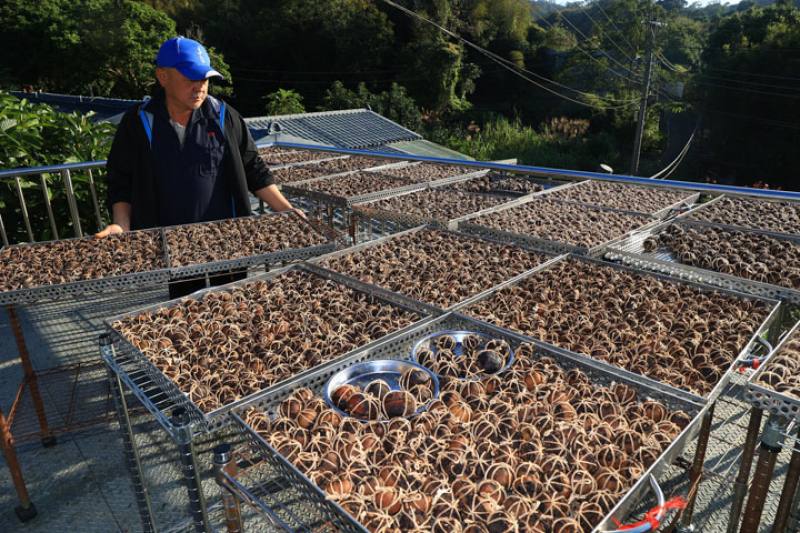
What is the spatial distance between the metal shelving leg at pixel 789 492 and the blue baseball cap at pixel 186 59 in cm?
336

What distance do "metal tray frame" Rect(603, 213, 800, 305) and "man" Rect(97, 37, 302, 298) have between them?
8.85 feet

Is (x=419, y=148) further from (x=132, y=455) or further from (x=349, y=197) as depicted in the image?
(x=132, y=455)

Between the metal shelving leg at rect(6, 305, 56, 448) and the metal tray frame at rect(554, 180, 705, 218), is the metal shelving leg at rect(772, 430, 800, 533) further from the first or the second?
the metal shelving leg at rect(6, 305, 56, 448)

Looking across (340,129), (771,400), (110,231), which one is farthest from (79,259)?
(340,129)

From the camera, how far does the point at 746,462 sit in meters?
2.27

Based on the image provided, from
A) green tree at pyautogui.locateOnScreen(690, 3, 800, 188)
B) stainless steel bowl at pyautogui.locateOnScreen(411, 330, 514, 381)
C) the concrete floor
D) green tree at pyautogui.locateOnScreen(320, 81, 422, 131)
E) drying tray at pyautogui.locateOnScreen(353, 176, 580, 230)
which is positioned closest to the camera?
stainless steel bowl at pyautogui.locateOnScreen(411, 330, 514, 381)

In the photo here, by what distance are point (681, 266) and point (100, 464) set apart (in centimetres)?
396

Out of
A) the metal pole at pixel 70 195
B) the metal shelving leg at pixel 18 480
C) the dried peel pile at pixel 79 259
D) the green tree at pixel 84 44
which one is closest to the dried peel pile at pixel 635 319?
the dried peel pile at pixel 79 259

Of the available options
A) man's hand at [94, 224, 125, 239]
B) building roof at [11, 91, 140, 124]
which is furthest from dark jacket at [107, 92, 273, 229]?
building roof at [11, 91, 140, 124]

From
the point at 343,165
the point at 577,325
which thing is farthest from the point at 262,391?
the point at 343,165

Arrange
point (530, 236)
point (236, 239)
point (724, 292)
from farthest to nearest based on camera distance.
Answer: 1. point (530, 236)
2. point (236, 239)
3. point (724, 292)

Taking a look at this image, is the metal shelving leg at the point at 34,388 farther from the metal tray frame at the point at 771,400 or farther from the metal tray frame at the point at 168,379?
the metal tray frame at the point at 771,400

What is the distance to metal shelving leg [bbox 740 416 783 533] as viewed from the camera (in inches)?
73.0

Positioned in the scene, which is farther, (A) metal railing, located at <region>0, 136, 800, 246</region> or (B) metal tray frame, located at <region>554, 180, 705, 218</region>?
(B) metal tray frame, located at <region>554, 180, 705, 218</region>
